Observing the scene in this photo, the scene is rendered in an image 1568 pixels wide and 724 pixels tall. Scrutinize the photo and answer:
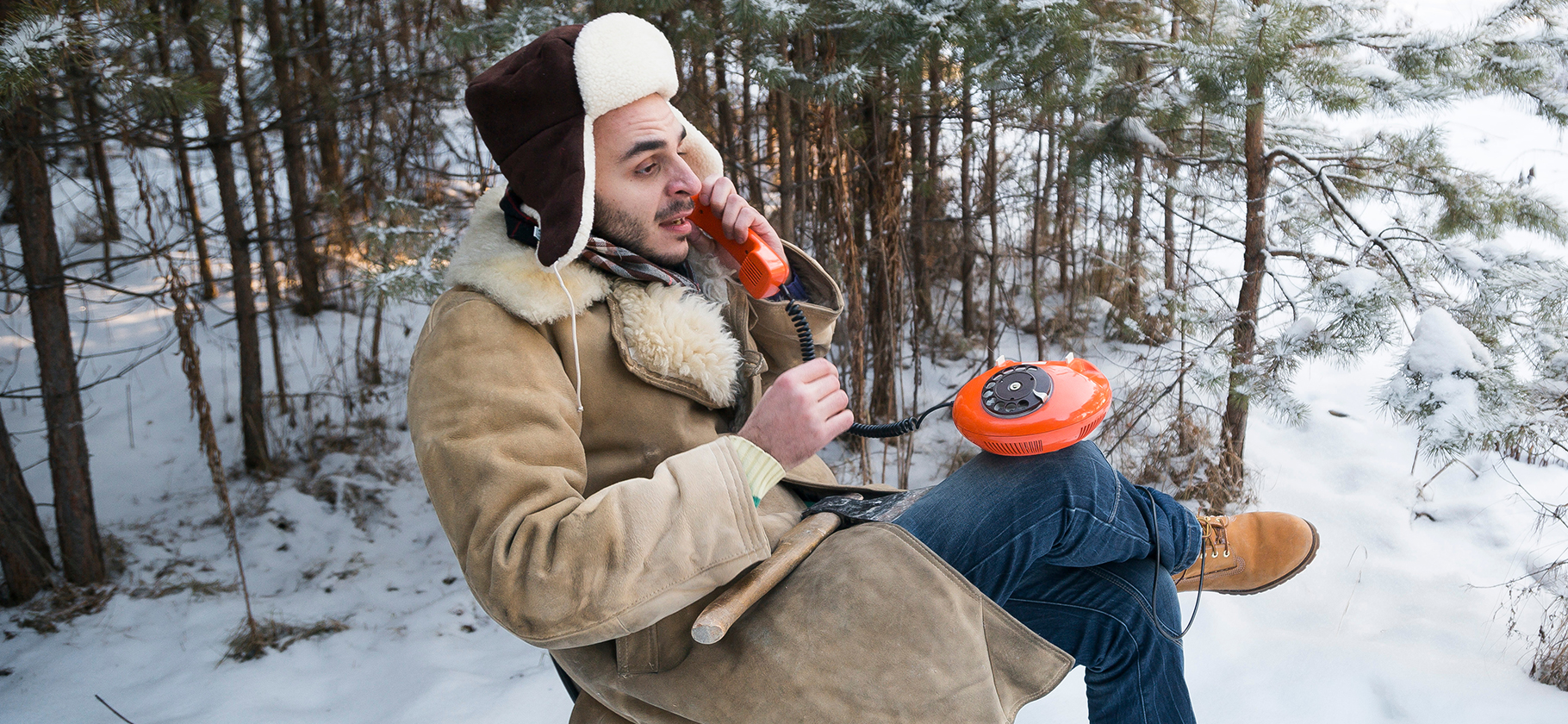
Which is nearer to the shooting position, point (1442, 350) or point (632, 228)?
point (632, 228)

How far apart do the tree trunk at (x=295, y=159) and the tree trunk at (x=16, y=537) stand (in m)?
1.31

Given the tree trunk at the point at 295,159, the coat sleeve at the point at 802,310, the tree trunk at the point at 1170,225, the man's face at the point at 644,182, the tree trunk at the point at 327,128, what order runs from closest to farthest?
the man's face at the point at 644,182 → the coat sleeve at the point at 802,310 → the tree trunk at the point at 1170,225 → the tree trunk at the point at 327,128 → the tree trunk at the point at 295,159

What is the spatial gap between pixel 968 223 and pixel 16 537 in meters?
3.89

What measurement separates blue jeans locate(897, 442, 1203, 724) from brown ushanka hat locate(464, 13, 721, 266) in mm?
697

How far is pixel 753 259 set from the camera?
5.22 ft

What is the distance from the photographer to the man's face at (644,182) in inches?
56.7

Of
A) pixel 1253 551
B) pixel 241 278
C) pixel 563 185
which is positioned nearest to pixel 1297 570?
pixel 1253 551

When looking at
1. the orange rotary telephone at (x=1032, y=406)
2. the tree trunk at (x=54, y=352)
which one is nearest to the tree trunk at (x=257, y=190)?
the tree trunk at (x=54, y=352)

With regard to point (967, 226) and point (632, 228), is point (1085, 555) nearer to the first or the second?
point (632, 228)

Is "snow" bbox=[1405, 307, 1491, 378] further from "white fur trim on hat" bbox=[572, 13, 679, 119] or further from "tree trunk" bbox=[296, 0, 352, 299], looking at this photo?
"tree trunk" bbox=[296, 0, 352, 299]

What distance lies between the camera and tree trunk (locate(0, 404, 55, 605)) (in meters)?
3.09

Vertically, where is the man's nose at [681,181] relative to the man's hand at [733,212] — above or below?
above

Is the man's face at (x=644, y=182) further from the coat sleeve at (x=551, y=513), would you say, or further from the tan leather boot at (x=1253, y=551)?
the tan leather boot at (x=1253, y=551)

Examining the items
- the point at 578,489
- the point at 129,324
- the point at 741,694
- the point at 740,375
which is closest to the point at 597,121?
the point at 740,375
